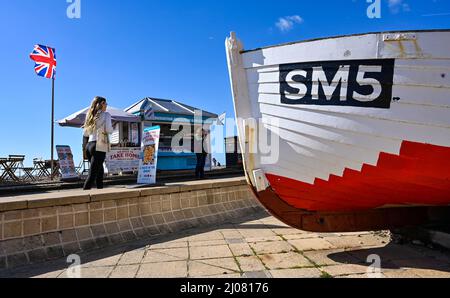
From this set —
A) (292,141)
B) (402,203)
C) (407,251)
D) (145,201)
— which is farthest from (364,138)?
(145,201)

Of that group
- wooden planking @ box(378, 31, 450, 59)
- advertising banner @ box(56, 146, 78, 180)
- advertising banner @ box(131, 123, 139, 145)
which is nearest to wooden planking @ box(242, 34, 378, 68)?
wooden planking @ box(378, 31, 450, 59)

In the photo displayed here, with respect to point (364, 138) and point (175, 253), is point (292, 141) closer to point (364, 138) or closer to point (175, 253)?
point (364, 138)

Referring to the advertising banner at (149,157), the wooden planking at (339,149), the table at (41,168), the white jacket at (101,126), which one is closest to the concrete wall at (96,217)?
the white jacket at (101,126)

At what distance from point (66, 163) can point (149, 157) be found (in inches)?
213

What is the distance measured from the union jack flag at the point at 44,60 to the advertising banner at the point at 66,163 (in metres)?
4.09

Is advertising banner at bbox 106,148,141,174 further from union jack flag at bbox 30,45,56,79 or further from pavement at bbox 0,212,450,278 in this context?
pavement at bbox 0,212,450,278

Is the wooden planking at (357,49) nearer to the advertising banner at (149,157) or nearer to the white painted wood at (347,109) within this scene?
the white painted wood at (347,109)

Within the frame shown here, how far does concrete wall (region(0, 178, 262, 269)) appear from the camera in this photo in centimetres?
374

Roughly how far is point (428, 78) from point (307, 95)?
3.45ft

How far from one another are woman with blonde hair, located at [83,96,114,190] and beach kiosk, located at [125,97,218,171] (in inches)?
307

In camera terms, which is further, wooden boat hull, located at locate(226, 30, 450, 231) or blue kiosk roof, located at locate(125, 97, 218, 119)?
blue kiosk roof, located at locate(125, 97, 218, 119)

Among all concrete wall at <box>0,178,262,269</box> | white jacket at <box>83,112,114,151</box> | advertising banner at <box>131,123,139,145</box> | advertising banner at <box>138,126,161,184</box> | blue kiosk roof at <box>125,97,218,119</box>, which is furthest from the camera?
blue kiosk roof at <box>125,97,218,119</box>

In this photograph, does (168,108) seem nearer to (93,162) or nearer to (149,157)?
(149,157)

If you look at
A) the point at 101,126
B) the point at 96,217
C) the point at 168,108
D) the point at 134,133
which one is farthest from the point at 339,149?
the point at 168,108
